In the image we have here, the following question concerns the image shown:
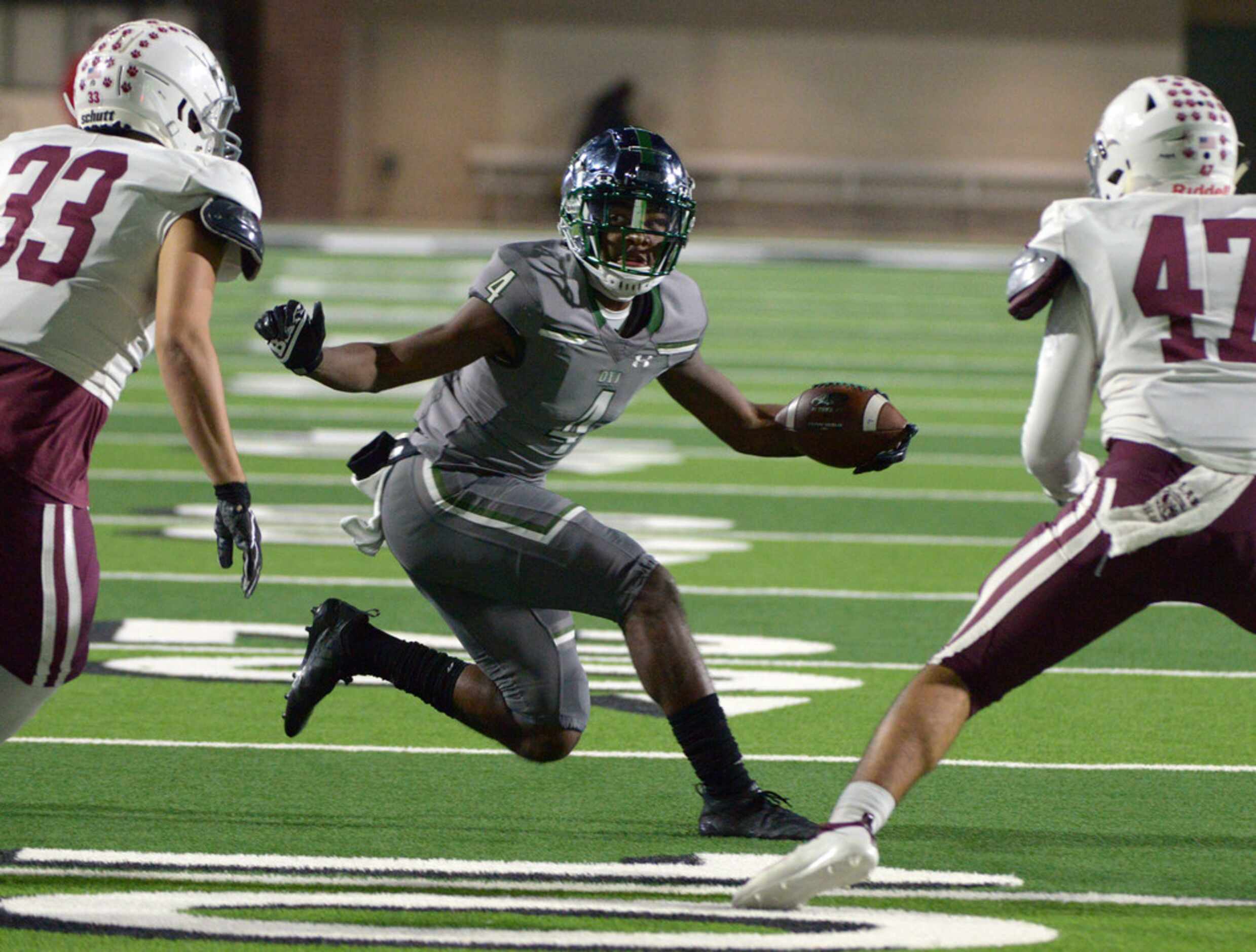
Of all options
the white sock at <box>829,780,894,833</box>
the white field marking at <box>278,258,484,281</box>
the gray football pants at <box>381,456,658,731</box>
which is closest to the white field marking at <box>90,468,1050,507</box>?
the gray football pants at <box>381,456,658,731</box>

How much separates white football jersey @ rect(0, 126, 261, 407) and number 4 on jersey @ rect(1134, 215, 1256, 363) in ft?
4.61

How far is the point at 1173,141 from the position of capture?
10.6 ft

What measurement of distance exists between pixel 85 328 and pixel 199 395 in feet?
0.75

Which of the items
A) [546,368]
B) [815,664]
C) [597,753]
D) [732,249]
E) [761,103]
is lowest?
[761,103]

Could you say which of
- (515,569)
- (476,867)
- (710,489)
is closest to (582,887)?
(476,867)

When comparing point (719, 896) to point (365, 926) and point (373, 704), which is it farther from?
point (373, 704)

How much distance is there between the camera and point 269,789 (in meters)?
4.03

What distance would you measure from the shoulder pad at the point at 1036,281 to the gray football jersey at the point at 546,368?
834mm

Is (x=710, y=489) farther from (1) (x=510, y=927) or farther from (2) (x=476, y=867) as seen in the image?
(1) (x=510, y=927)

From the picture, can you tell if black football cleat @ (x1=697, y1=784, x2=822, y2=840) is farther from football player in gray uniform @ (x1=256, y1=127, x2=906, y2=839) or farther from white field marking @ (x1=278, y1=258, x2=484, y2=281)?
white field marking @ (x1=278, y1=258, x2=484, y2=281)

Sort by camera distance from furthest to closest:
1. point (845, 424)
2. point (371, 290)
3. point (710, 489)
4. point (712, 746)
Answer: point (371, 290)
point (710, 489)
point (845, 424)
point (712, 746)

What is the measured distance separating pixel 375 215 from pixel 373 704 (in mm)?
20159

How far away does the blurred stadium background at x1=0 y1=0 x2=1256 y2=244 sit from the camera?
2455 cm

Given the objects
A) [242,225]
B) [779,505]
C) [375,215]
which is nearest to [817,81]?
[375,215]
